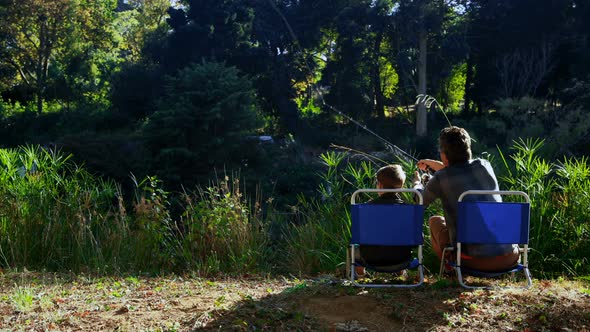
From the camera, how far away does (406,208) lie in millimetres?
4305

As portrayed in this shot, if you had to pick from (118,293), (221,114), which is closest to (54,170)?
(118,293)

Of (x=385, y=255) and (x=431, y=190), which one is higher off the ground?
(x=431, y=190)

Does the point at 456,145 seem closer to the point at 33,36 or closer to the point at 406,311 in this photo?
the point at 406,311

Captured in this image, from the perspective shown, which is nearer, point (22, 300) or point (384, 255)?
point (22, 300)

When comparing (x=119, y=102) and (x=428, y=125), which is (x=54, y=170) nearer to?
(x=119, y=102)

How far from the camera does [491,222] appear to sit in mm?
4203

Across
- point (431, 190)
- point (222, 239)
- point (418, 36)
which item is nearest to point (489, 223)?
point (431, 190)

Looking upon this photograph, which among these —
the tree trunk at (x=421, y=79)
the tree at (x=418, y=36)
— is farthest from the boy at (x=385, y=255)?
the tree trunk at (x=421, y=79)

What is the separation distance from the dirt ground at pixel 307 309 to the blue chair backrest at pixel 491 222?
34 cm

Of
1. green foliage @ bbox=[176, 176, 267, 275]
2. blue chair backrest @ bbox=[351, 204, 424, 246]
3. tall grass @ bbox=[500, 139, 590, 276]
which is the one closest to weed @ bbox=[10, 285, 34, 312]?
green foliage @ bbox=[176, 176, 267, 275]

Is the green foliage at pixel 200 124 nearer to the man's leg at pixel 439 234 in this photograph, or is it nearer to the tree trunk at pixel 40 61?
the tree trunk at pixel 40 61

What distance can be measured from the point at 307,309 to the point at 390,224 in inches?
35.4

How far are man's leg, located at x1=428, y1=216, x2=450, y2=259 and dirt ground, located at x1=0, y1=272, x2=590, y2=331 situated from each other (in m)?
0.34

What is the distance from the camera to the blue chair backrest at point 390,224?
4.32 metres
